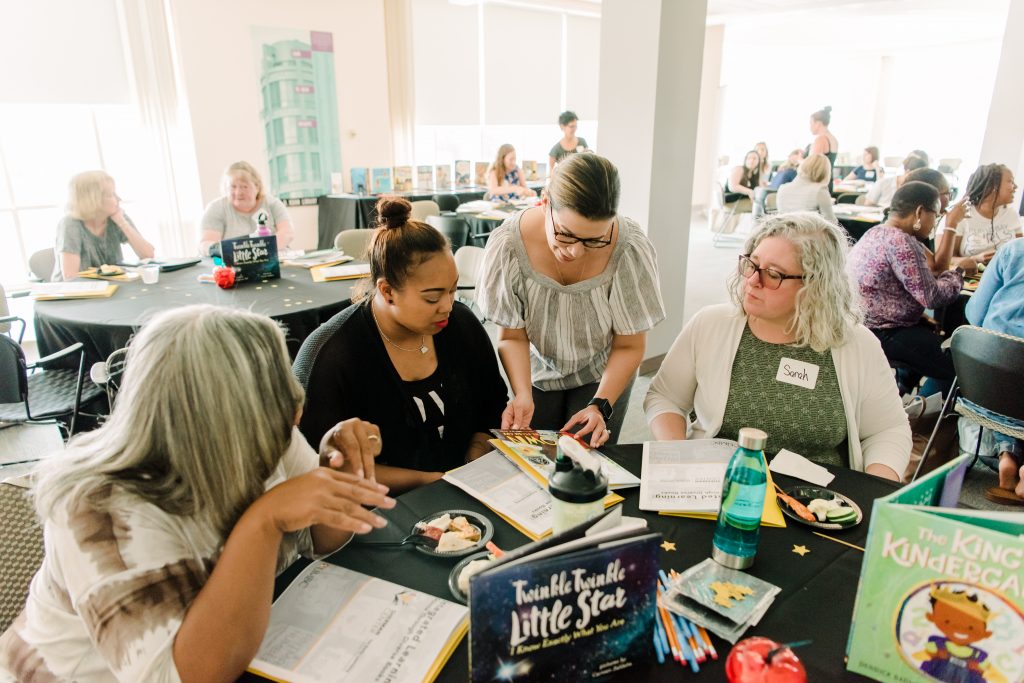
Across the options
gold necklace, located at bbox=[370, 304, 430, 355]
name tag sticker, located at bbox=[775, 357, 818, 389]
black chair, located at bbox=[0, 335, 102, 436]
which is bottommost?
black chair, located at bbox=[0, 335, 102, 436]

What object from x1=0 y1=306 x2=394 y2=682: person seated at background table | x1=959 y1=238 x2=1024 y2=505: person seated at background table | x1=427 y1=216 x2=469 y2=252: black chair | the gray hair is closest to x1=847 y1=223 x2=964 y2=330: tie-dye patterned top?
x1=959 y1=238 x2=1024 y2=505: person seated at background table

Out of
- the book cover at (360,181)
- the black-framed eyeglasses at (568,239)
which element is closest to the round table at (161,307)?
the black-framed eyeglasses at (568,239)

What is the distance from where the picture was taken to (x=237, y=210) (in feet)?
13.5

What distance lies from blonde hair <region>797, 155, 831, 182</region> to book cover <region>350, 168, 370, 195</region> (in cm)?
441

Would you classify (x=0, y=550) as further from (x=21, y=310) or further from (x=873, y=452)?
(x=21, y=310)

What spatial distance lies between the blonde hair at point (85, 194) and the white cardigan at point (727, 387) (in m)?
3.39

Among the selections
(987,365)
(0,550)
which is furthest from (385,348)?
(987,365)

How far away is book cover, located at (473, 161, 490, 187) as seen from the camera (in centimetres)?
782

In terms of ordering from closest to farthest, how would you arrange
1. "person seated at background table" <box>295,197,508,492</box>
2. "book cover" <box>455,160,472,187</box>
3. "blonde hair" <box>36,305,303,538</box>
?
"blonde hair" <box>36,305,303,538</box>, "person seated at background table" <box>295,197,508,492</box>, "book cover" <box>455,160,472,187</box>

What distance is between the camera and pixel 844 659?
0.90 metres

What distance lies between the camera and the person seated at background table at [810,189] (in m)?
5.77

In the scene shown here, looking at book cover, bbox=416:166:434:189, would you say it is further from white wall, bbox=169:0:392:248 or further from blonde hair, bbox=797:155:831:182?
blonde hair, bbox=797:155:831:182

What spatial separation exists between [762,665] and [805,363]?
1087mm

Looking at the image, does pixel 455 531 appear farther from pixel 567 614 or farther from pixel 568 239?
pixel 568 239
